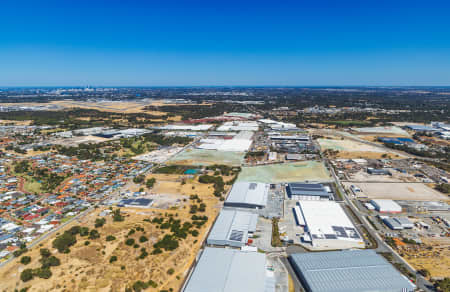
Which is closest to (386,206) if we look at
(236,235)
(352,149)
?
(236,235)

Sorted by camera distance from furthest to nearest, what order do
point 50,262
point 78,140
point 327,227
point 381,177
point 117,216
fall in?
point 78,140 < point 381,177 < point 117,216 < point 327,227 < point 50,262

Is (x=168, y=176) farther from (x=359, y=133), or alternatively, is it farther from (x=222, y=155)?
(x=359, y=133)

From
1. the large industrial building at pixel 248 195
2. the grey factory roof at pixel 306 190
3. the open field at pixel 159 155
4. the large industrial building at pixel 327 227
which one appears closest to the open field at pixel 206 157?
the open field at pixel 159 155

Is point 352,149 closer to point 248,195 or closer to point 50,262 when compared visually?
point 248,195

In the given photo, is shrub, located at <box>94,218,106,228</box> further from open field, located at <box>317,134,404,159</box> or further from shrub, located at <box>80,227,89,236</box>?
open field, located at <box>317,134,404,159</box>

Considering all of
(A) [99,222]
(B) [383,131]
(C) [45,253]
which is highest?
(B) [383,131]

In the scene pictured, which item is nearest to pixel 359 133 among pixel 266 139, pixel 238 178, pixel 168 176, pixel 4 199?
pixel 266 139
